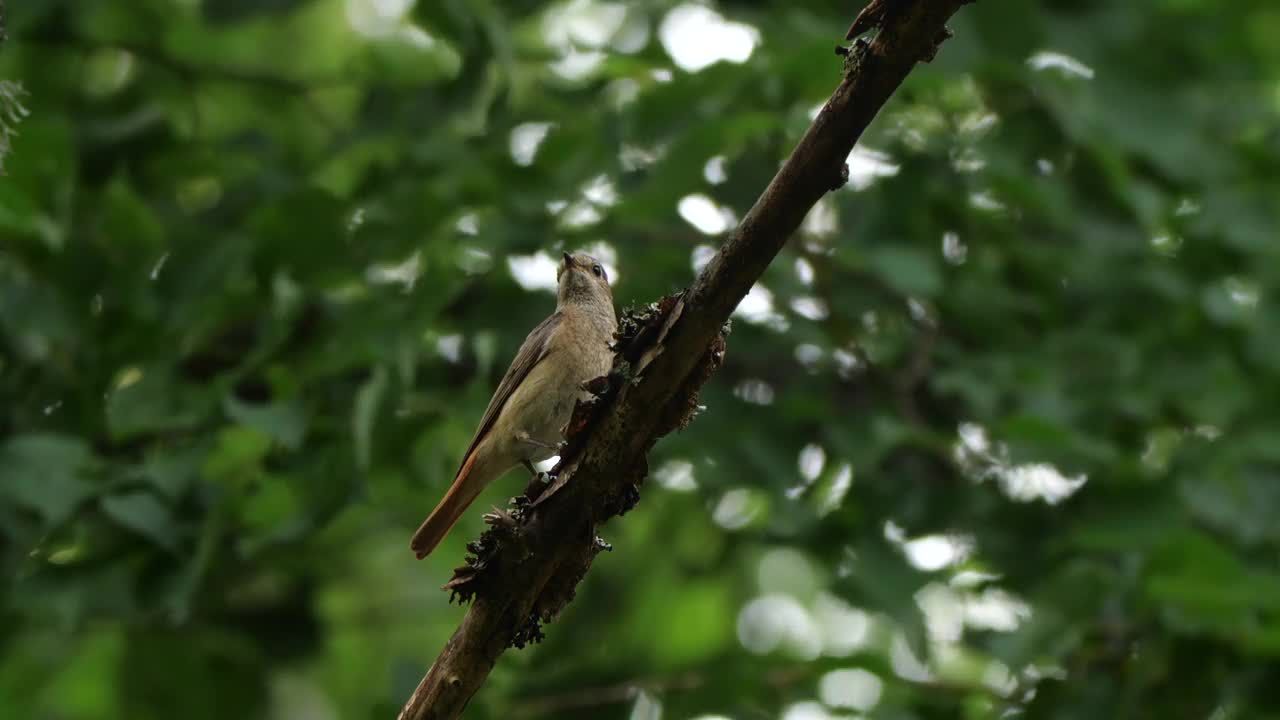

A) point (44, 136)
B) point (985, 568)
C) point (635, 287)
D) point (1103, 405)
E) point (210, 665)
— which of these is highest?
point (44, 136)

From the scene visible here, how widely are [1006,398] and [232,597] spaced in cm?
452

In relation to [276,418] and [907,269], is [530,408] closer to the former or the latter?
[276,418]

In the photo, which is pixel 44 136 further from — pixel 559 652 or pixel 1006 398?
pixel 1006 398

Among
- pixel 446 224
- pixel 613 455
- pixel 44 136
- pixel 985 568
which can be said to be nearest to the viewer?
pixel 613 455

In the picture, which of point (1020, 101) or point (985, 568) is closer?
point (985, 568)

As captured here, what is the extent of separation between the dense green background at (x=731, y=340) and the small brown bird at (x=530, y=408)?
0.17 m

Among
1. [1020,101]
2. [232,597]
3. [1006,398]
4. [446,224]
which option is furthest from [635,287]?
[232,597]

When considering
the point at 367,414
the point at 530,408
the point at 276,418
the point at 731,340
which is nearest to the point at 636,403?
the point at 367,414

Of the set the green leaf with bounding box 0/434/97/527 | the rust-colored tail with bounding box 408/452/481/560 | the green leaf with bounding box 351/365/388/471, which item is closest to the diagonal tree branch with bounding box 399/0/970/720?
the green leaf with bounding box 351/365/388/471

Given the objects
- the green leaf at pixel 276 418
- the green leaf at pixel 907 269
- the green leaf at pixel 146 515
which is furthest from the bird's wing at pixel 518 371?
the green leaf at pixel 907 269

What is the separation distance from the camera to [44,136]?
5.10 metres

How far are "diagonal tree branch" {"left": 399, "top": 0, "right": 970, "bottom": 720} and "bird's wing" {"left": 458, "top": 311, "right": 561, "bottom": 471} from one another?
98.2 inches

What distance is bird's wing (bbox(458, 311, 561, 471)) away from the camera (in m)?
5.70

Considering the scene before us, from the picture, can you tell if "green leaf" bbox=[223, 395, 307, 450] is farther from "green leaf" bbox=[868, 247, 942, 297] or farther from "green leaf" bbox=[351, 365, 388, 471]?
"green leaf" bbox=[868, 247, 942, 297]
